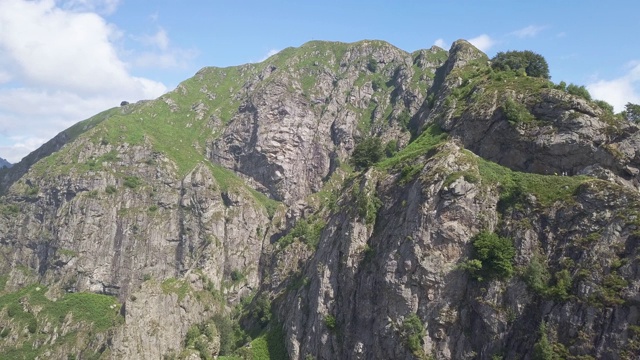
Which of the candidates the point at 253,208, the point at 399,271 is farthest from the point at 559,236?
the point at 253,208

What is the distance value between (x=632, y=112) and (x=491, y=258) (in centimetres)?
5335

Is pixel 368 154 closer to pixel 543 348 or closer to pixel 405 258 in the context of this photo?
pixel 405 258

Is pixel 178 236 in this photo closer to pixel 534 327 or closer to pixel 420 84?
pixel 420 84

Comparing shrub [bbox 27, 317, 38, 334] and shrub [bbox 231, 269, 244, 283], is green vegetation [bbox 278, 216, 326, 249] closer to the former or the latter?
shrub [bbox 231, 269, 244, 283]

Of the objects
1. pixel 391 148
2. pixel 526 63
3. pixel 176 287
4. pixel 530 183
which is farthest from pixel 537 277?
pixel 176 287

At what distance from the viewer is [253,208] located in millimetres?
180875

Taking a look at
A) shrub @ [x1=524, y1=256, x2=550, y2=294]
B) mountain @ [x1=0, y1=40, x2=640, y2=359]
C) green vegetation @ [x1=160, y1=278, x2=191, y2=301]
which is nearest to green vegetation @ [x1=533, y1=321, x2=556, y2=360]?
mountain @ [x1=0, y1=40, x2=640, y2=359]

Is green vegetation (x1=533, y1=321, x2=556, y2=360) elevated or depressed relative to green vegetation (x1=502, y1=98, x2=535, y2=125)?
depressed

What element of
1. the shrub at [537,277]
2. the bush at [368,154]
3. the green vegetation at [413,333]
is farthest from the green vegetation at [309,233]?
the shrub at [537,277]

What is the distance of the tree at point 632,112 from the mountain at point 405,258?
20613 mm

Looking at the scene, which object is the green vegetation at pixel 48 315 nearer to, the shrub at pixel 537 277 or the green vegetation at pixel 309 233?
the green vegetation at pixel 309 233

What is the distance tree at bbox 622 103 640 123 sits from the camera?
8794 centimetres

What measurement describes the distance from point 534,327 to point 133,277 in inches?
5743

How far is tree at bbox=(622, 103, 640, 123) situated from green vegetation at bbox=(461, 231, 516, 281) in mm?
47564
